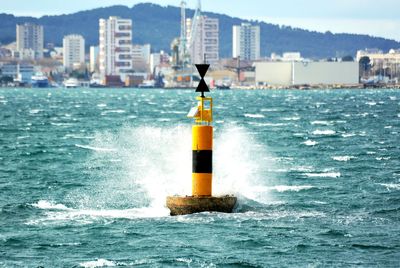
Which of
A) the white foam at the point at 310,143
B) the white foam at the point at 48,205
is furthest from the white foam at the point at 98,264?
the white foam at the point at 310,143

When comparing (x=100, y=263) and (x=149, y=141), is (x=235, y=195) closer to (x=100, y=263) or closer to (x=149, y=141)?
(x=100, y=263)

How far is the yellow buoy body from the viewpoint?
89.1 ft

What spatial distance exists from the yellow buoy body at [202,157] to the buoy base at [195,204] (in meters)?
0.23

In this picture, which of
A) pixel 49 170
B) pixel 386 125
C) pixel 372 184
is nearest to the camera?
pixel 372 184

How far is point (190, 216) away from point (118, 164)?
53.5ft

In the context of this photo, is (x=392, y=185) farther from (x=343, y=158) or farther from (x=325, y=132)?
(x=325, y=132)

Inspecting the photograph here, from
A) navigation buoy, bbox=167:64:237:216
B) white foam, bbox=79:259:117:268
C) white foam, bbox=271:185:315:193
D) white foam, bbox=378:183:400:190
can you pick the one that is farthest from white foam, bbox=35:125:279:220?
white foam, bbox=79:259:117:268

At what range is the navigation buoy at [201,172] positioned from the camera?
89.3ft

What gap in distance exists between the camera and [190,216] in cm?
2731

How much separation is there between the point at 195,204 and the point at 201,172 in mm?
677

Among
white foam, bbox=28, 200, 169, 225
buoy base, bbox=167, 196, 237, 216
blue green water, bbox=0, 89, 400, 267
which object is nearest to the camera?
blue green water, bbox=0, 89, 400, 267

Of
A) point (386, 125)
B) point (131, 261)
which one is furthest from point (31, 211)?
point (386, 125)

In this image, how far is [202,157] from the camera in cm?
2727

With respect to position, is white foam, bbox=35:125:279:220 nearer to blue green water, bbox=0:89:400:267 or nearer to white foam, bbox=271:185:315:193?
blue green water, bbox=0:89:400:267
